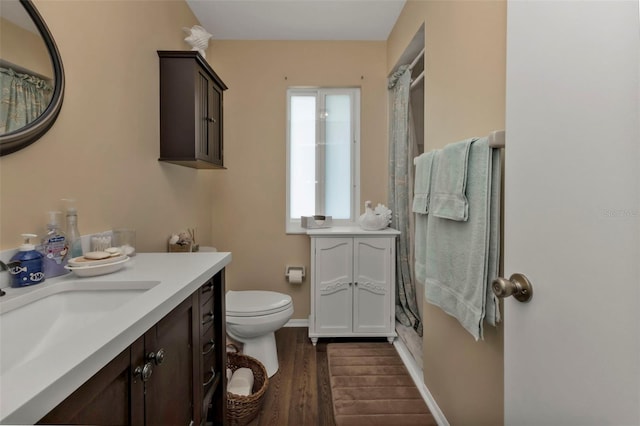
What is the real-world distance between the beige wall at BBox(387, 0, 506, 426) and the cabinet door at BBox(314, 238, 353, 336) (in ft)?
2.39

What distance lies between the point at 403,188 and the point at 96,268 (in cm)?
198

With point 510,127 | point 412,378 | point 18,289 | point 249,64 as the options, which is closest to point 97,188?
point 18,289

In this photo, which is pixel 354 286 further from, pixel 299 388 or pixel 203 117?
pixel 203 117

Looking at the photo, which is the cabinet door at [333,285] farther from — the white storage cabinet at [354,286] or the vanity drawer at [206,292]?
the vanity drawer at [206,292]

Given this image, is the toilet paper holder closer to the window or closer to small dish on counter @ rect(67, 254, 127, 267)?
the window

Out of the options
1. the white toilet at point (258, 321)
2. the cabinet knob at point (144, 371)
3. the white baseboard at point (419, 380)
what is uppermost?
the cabinet knob at point (144, 371)

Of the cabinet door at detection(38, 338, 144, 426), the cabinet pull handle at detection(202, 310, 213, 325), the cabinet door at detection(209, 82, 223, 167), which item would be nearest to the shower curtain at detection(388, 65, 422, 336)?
the cabinet door at detection(209, 82, 223, 167)

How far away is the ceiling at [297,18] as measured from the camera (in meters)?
2.13

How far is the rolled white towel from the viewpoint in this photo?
5.19 ft

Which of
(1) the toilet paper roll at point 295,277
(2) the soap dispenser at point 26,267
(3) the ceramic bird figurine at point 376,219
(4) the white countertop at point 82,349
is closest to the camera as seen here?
(4) the white countertop at point 82,349

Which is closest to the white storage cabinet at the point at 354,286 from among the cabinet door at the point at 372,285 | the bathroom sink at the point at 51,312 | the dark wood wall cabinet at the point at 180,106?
the cabinet door at the point at 372,285

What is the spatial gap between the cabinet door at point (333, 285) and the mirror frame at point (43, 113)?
169 cm

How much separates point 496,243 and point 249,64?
2.48 metres

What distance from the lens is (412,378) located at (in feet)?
6.13
